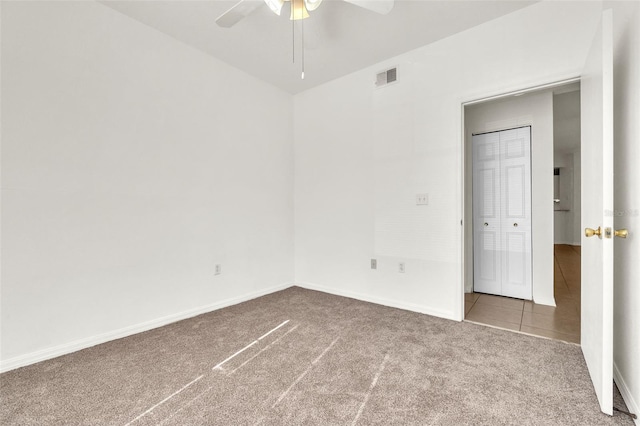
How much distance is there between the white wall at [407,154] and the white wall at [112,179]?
2.71 feet

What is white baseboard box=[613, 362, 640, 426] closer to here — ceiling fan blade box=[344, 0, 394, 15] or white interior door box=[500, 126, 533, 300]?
white interior door box=[500, 126, 533, 300]

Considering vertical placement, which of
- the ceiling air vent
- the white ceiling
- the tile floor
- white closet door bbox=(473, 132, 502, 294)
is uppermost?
the white ceiling

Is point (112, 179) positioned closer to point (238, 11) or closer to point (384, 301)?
point (238, 11)

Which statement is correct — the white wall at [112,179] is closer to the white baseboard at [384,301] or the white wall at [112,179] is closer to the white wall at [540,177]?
the white baseboard at [384,301]

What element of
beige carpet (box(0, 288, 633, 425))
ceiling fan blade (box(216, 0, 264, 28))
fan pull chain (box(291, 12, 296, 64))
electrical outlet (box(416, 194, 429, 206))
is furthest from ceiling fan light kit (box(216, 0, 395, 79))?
beige carpet (box(0, 288, 633, 425))

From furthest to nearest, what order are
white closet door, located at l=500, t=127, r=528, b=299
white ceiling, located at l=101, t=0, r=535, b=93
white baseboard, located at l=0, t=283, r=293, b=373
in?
white closet door, located at l=500, t=127, r=528, b=299
white ceiling, located at l=101, t=0, r=535, b=93
white baseboard, located at l=0, t=283, r=293, b=373

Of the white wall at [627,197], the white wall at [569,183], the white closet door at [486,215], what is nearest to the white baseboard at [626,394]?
the white wall at [627,197]

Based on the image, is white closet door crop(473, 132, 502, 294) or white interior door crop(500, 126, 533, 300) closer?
white interior door crop(500, 126, 533, 300)

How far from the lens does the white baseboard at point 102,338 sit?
1.85m

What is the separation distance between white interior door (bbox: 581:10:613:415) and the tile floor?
635 millimetres

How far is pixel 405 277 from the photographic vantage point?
292 centimetres

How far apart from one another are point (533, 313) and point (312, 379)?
2.35m

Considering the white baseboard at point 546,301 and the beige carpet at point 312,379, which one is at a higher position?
the beige carpet at point 312,379

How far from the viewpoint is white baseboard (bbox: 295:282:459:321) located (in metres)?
2.67
